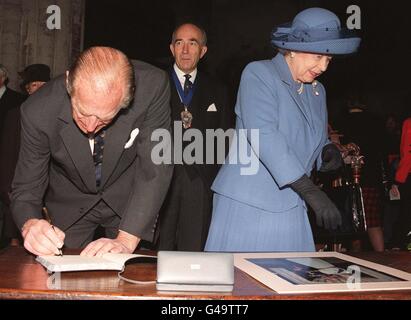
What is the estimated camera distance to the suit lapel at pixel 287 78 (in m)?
2.07

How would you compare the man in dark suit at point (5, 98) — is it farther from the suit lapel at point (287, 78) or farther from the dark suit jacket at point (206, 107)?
the suit lapel at point (287, 78)

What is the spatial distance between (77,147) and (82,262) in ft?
2.05

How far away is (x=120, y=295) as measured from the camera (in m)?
1.22

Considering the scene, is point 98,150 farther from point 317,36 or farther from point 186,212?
point 186,212

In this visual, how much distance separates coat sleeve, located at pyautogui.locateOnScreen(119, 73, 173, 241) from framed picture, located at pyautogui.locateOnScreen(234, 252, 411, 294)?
0.42 metres

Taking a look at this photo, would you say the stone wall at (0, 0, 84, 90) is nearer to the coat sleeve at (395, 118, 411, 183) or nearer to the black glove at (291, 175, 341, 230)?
the coat sleeve at (395, 118, 411, 183)

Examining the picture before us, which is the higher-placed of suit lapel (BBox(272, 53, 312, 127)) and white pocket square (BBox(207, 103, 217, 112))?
white pocket square (BBox(207, 103, 217, 112))

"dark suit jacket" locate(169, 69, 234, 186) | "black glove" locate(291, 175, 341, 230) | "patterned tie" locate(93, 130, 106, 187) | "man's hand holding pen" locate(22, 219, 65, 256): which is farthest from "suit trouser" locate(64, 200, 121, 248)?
"dark suit jacket" locate(169, 69, 234, 186)

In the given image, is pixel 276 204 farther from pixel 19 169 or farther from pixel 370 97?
pixel 370 97

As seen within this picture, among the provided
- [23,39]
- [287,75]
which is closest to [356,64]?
[23,39]

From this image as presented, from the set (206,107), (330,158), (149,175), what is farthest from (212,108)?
(149,175)

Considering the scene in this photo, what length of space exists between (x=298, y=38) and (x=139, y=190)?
2.64 ft

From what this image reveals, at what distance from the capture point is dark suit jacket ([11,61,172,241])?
1938 mm

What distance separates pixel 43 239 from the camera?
1.62 m
